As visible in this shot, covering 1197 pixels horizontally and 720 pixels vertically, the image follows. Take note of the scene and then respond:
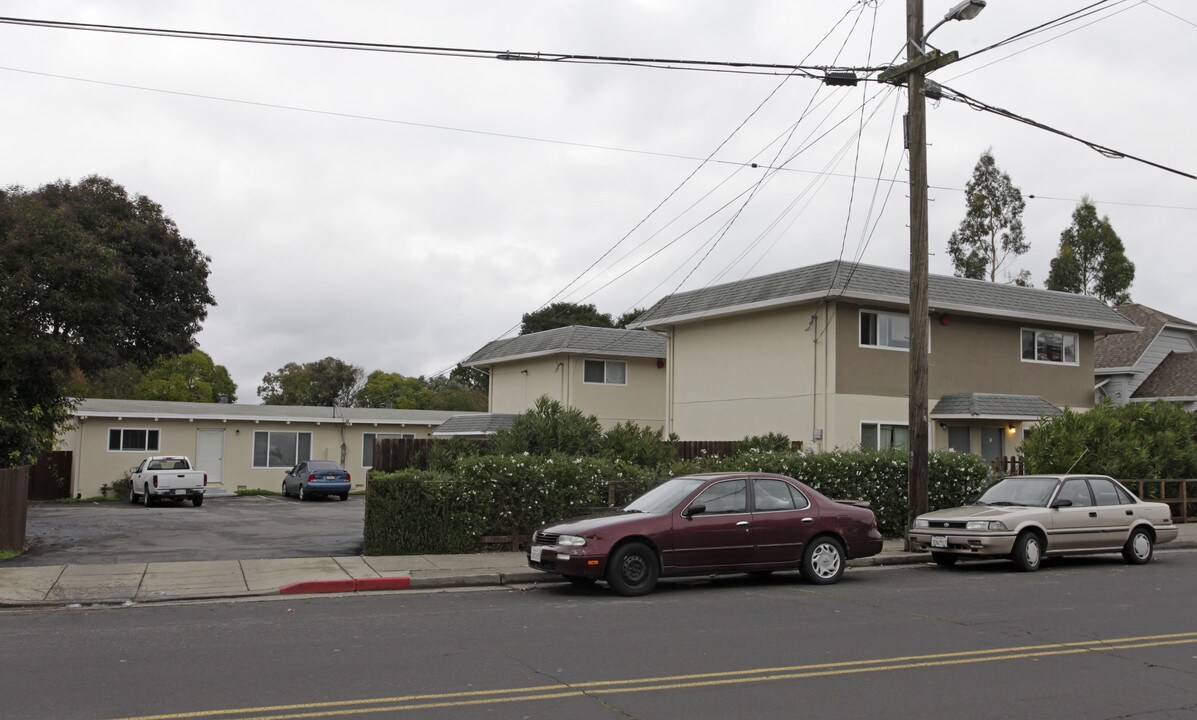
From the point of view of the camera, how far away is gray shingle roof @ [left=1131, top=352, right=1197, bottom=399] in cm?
3556

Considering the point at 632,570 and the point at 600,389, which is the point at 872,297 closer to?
the point at 600,389

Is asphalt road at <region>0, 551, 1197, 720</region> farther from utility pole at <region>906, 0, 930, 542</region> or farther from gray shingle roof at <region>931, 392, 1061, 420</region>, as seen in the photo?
gray shingle roof at <region>931, 392, 1061, 420</region>

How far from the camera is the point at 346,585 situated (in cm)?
1284

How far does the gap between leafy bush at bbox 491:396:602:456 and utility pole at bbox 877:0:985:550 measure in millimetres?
6144

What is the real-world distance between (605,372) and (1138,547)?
19.5 metres

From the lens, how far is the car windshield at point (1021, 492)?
15.3 m

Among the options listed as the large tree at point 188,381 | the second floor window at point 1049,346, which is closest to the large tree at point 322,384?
the large tree at point 188,381

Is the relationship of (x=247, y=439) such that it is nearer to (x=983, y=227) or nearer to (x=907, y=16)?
(x=907, y=16)

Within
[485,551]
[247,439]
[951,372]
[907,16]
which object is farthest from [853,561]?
[247,439]

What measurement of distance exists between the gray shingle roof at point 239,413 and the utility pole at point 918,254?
1017 inches

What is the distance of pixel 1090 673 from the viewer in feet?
26.0

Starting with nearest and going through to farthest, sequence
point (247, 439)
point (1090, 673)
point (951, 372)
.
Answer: point (1090, 673)
point (951, 372)
point (247, 439)

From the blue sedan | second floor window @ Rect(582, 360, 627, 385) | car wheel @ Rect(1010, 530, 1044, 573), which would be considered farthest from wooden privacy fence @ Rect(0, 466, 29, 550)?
second floor window @ Rect(582, 360, 627, 385)

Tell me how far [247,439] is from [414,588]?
27.4 meters
